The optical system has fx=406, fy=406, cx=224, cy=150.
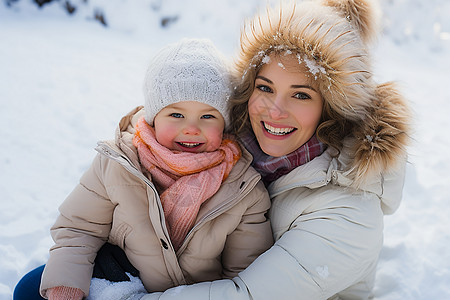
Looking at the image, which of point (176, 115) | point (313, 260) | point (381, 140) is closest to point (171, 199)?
point (176, 115)

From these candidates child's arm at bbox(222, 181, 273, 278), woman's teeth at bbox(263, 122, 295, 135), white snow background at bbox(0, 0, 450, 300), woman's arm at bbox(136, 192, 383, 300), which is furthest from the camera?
white snow background at bbox(0, 0, 450, 300)

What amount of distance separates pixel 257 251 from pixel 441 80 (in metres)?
6.20

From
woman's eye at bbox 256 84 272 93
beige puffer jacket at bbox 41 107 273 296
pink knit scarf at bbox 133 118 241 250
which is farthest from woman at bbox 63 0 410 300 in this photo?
pink knit scarf at bbox 133 118 241 250

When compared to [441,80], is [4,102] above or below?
above

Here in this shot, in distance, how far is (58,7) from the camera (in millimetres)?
6625

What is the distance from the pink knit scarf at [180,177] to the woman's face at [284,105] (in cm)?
27

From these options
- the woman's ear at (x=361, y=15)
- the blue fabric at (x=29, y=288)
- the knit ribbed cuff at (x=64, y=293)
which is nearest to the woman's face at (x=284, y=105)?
the woman's ear at (x=361, y=15)

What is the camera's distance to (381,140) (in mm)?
1724

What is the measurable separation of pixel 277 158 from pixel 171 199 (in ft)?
1.84

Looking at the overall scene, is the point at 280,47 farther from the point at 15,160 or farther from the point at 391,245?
the point at 15,160

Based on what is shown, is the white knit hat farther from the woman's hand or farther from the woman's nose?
the woman's hand

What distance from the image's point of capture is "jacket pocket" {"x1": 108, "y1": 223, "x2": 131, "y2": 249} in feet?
5.81

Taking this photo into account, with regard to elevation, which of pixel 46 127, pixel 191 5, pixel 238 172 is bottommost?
pixel 46 127

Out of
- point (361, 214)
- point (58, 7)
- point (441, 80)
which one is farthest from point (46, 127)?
point (441, 80)
